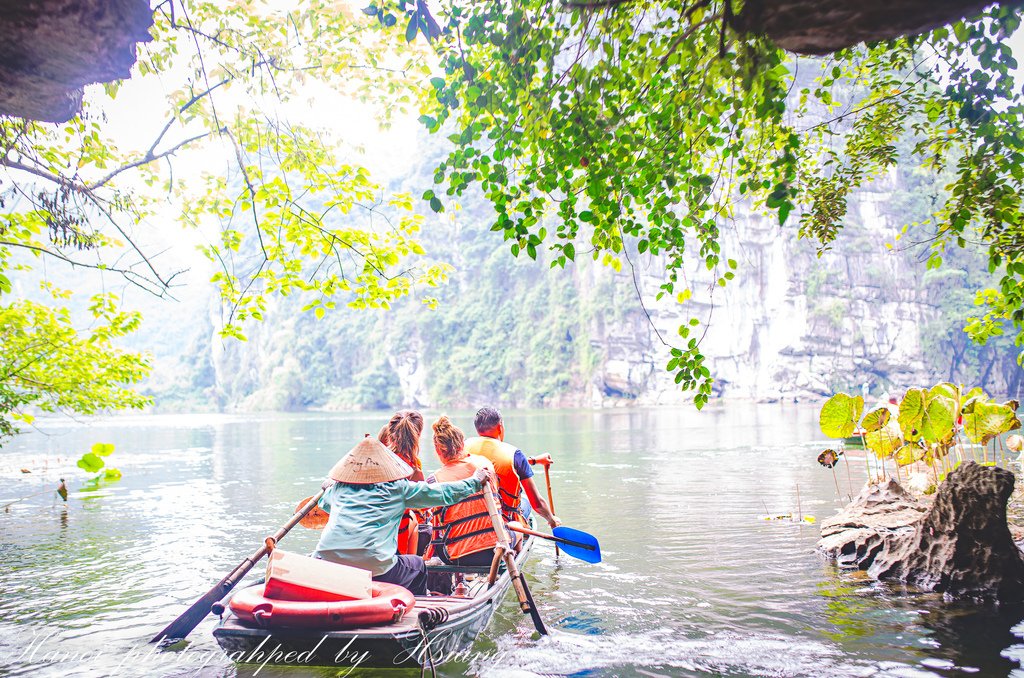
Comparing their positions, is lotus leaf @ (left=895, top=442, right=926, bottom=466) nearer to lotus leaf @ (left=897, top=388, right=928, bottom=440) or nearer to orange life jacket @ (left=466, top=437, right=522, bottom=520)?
lotus leaf @ (left=897, top=388, right=928, bottom=440)

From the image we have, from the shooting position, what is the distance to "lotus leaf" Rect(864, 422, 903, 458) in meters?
8.72

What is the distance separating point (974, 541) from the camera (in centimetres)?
580

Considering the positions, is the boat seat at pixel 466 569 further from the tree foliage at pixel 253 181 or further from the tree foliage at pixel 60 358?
the tree foliage at pixel 60 358

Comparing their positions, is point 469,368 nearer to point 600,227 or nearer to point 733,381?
point 733,381

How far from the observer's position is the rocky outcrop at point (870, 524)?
7062 mm

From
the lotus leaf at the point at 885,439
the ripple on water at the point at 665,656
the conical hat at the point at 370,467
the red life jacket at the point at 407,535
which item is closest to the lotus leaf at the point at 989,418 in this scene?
the lotus leaf at the point at 885,439

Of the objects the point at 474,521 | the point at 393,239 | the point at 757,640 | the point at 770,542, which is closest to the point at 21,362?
the point at 393,239

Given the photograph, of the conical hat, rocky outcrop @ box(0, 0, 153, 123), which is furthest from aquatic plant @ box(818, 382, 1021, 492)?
rocky outcrop @ box(0, 0, 153, 123)

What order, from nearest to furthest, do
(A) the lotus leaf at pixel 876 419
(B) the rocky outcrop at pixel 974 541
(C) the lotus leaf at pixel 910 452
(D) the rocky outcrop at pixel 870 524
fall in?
(B) the rocky outcrop at pixel 974 541 < (D) the rocky outcrop at pixel 870 524 < (A) the lotus leaf at pixel 876 419 < (C) the lotus leaf at pixel 910 452

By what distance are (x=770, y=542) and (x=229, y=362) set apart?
3995 inches

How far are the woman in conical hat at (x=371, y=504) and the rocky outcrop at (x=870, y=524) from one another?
16.2ft

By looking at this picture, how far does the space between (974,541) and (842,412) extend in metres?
3.01

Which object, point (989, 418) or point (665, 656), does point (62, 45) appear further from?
point (989, 418)

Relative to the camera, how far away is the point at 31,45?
90.0 inches
